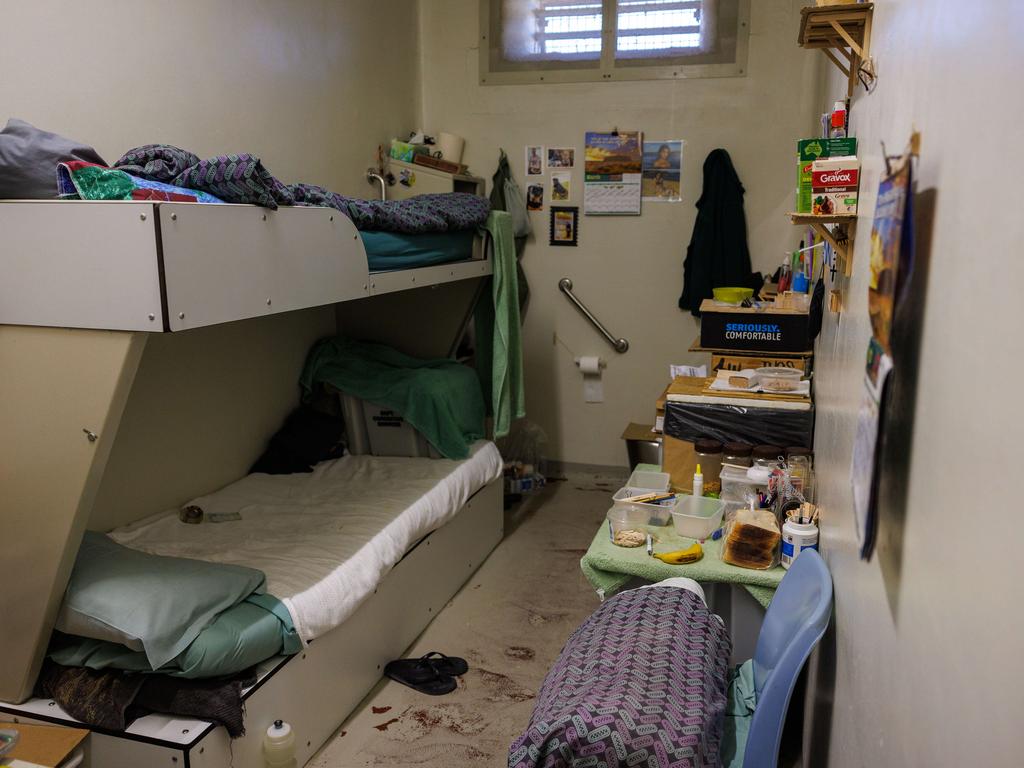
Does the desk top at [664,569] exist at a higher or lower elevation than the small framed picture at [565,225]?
lower

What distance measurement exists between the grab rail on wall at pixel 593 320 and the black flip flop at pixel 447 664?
2.14 meters

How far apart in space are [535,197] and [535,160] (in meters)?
0.19

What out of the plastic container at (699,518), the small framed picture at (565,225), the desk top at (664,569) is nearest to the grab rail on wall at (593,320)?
the small framed picture at (565,225)

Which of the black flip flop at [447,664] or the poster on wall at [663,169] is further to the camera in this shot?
the poster on wall at [663,169]

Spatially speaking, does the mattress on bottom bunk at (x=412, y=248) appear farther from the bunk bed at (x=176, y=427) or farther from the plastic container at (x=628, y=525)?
the plastic container at (x=628, y=525)

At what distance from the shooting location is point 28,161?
72.1 inches

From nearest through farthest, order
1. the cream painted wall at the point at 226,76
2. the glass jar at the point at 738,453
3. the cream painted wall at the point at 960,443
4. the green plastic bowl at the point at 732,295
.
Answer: the cream painted wall at the point at 960,443, the cream painted wall at the point at 226,76, the glass jar at the point at 738,453, the green plastic bowl at the point at 732,295

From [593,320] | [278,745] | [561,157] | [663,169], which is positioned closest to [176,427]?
[278,745]

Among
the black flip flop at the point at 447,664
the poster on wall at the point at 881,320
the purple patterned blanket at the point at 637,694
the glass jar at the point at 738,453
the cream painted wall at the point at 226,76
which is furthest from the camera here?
the black flip flop at the point at 447,664

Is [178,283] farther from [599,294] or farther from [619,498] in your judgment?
[599,294]

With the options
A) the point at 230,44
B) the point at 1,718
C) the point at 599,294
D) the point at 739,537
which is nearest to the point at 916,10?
the point at 739,537

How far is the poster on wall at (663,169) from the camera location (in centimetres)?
415

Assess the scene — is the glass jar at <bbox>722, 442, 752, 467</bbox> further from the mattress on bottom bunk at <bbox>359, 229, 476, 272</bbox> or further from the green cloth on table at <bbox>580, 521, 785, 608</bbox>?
the mattress on bottom bunk at <bbox>359, 229, 476, 272</bbox>

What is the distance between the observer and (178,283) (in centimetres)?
170
